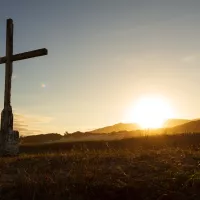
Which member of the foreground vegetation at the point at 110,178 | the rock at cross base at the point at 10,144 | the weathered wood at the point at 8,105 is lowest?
the foreground vegetation at the point at 110,178

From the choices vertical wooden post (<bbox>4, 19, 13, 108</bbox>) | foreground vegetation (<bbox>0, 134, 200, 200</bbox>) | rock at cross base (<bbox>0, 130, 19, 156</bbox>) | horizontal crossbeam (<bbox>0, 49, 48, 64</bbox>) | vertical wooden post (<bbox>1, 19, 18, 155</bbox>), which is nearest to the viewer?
foreground vegetation (<bbox>0, 134, 200, 200</bbox>)

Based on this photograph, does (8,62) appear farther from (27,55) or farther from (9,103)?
(9,103)

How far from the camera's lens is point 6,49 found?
15.6 m

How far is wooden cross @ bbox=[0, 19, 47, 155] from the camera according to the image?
46.8ft

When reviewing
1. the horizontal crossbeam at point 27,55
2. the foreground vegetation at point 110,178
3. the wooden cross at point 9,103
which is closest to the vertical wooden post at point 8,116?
the wooden cross at point 9,103

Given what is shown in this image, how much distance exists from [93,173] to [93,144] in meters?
10.9

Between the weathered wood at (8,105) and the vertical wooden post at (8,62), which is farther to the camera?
the vertical wooden post at (8,62)

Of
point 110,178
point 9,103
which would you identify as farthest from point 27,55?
point 110,178

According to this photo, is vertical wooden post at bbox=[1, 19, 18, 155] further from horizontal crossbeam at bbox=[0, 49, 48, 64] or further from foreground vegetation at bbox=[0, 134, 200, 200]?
foreground vegetation at bbox=[0, 134, 200, 200]

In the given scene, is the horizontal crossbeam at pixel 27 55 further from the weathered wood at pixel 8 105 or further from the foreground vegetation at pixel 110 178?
the foreground vegetation at pixel 110 178

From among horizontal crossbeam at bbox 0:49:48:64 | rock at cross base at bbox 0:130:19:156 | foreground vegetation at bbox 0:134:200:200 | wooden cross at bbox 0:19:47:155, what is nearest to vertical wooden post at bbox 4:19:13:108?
wooden cross at bbox 0:19:47:155

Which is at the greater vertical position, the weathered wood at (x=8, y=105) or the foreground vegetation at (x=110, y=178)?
the weathered wood at (x=8, y=105)

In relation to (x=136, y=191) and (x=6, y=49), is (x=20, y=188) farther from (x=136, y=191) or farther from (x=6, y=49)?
(x=6, y=49)

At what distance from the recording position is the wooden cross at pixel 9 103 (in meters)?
14.3
